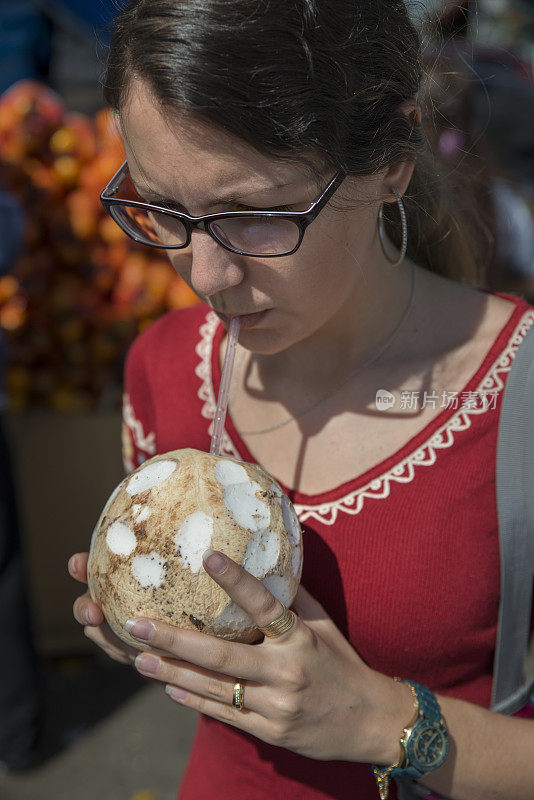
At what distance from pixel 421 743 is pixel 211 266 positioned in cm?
68

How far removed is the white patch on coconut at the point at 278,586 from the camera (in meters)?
1.00

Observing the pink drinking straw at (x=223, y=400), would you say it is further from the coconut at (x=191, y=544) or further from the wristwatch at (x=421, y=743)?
the wristwatch at (x=421, y=743)

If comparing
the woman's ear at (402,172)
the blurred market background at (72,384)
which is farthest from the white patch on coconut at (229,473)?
the blurred market background at (72,384)

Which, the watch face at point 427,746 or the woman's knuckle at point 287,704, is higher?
the woman's knuckle at point 287,704

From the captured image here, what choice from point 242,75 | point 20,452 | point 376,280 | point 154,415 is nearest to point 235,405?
point 154,415

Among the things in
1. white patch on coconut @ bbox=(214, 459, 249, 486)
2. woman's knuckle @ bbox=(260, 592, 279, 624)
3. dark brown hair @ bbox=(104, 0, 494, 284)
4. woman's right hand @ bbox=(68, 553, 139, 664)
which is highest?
dark brown hair @ bbox=(104, 0, 494, 284)

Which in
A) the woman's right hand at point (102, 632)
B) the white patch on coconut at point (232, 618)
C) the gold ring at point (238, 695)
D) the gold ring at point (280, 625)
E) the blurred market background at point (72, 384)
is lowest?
the blurred market background at point (72, 384)

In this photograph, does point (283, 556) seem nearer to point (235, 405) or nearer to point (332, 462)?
point (332, 462)

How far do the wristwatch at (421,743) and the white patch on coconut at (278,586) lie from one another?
0.74 feet

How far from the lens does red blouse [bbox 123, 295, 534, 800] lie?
1.11 meters

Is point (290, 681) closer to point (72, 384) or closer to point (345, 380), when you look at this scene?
point (345, 380)

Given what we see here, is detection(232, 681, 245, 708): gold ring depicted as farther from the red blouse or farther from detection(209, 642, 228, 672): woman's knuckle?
the red blouse

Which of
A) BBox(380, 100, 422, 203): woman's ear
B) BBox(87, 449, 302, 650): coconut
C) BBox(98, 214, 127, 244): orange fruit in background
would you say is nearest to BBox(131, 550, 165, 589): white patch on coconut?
BBox(87, 449, 302, 650): coconut

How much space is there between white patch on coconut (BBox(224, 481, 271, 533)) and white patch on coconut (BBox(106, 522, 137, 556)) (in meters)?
0.13
